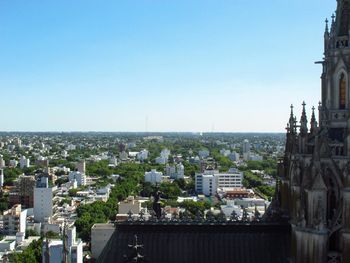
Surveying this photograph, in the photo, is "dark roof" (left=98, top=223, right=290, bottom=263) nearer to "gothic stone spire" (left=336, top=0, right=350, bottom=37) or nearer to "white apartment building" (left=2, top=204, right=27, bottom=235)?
"gothic stone spire" (left=336, top=0, right=350, bottom=37)

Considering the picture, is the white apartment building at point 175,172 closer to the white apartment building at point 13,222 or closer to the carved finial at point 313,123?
the white apartment building at point 13,222

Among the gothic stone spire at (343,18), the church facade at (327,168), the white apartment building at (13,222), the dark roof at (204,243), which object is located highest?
the gothic stone spire at (343,18)

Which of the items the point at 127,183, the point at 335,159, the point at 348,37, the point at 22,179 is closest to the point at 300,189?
the point at 335,159

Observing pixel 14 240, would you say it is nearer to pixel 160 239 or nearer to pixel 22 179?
pixel 22 179

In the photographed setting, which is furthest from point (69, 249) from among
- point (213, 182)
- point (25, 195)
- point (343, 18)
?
point (213, 182)

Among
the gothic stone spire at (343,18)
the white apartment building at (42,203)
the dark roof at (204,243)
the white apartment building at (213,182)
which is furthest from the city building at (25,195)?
the gothic stone spire at (343,18)

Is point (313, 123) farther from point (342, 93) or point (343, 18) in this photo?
point (343, 18)

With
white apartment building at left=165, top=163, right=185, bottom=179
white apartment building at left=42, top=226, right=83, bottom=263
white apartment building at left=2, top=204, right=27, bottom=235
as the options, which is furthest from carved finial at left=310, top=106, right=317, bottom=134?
white apartment building at left=165, top=163, right=185, bottom=179
